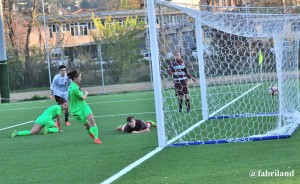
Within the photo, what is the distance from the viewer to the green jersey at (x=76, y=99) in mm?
13445

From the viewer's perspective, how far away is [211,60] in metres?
19.2

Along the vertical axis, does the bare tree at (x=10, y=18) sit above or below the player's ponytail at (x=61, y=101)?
above

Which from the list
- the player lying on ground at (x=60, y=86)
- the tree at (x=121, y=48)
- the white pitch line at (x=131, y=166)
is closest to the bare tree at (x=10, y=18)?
the tree at (x=121, y=48)

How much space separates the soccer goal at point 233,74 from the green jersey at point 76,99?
170 centimetres

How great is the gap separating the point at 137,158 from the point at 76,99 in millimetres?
3385

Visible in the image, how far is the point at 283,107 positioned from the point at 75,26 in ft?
153

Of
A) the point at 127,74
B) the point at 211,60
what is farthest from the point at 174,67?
the point at 127,74

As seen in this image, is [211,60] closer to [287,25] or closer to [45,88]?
[287,25]

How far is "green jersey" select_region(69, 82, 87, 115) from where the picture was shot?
13445 mm

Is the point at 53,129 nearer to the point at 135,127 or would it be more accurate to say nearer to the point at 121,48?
the point at 135,127

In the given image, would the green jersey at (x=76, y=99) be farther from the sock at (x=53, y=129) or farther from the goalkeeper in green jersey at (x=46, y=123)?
the sock at (x=53, y=129)

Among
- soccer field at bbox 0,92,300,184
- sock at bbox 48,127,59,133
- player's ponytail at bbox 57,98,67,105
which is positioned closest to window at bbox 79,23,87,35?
player's ponytail at bbox 57,98,67,105

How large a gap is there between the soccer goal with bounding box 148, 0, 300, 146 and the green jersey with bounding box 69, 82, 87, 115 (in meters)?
1.70

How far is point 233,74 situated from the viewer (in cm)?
2127
